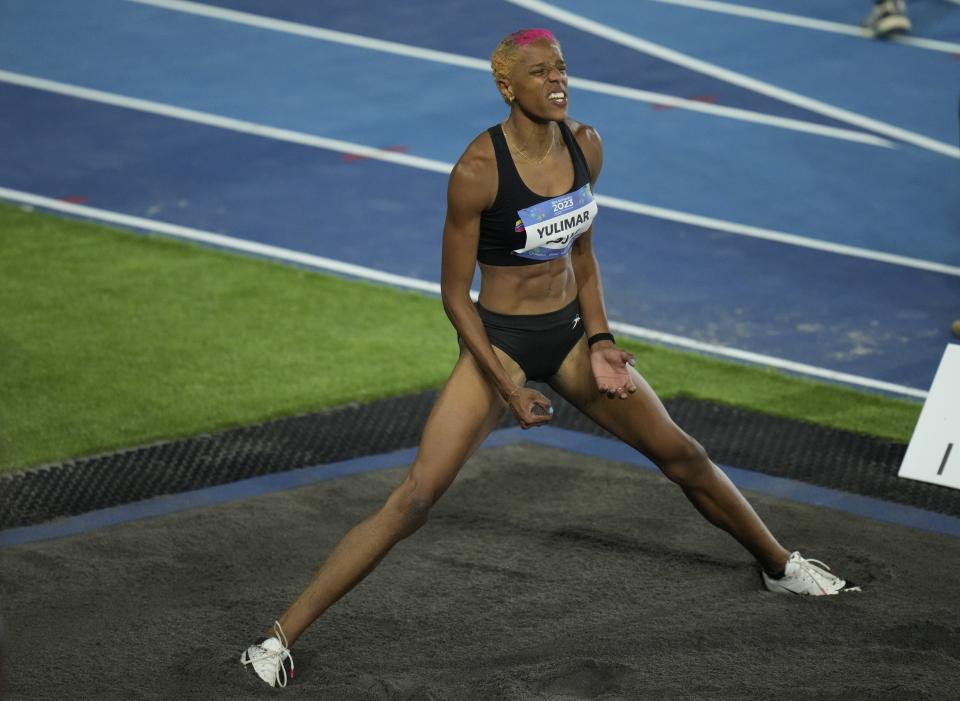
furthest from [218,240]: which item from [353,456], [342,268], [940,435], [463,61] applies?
[940,435]

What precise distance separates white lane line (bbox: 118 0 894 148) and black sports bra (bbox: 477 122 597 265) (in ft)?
24.0

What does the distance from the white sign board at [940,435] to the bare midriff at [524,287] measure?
2.44 meters

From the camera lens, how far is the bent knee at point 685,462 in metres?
5.54

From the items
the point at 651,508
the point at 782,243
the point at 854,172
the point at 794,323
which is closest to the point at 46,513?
the point at 651,508

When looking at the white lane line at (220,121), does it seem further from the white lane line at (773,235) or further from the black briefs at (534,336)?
the black briefs at (534,336)

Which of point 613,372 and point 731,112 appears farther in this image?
point 731,112

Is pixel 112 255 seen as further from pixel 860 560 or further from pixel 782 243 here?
pixel 860 560

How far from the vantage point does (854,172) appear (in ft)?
38.1

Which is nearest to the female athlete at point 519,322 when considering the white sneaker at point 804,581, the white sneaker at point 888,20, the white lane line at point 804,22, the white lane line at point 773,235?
the white sneaker at point 804,581

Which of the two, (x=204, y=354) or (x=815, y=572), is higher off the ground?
(x=815, y=572)

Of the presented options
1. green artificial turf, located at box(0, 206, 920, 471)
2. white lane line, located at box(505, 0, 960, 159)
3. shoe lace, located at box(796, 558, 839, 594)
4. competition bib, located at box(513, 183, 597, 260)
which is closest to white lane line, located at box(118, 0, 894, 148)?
white lane line, located at box(505, 0, 960, 159)

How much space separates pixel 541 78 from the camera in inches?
201

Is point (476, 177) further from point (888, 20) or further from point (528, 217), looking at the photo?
point (888, 20)

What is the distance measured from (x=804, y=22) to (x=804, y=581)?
10.1 m
